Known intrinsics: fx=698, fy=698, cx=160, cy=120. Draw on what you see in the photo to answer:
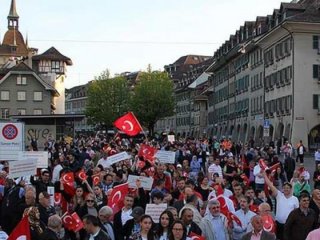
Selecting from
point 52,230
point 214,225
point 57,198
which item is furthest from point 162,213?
point 57,198

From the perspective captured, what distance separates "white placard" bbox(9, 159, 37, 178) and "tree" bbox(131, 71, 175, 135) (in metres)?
83.2

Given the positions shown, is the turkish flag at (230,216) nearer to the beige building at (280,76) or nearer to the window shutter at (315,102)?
the beige building at (280,76)

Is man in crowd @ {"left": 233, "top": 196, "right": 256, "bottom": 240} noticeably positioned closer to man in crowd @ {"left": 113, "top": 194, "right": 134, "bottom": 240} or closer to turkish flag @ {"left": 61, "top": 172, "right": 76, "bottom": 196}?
man in crowd @ {"left": 113, "top": 194, "right": 134, "bottom": 240}

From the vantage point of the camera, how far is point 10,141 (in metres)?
17.5

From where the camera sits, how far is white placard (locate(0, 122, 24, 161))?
1708cm

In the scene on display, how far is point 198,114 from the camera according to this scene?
11719 cm

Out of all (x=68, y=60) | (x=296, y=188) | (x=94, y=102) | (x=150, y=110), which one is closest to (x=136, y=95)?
(x=150, y=110)

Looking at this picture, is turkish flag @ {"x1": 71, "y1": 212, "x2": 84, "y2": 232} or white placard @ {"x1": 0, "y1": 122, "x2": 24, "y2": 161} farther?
white placard @ {"x1": 0, "y1": 122, "x2": 24, "y2": 161}

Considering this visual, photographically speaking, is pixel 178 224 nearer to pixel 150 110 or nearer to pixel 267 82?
pixel 267 82

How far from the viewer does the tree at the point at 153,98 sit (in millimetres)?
96938

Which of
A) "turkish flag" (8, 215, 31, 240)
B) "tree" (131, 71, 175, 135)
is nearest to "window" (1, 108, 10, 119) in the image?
"tree" (131, 71, 175, 135)

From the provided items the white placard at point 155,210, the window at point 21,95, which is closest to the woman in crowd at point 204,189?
the white placard at point 155,210

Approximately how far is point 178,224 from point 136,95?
90.9m

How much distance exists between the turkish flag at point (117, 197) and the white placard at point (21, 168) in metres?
2.16
